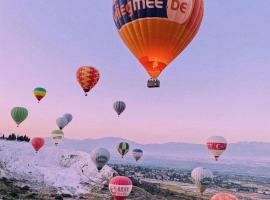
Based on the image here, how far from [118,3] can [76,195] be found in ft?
133

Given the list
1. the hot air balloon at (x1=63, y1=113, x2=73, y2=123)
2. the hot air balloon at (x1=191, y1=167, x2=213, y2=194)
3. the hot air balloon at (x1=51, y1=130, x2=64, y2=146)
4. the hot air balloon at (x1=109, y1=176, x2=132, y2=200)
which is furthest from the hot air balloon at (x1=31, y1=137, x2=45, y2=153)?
the hot air balloon at (x1=109, y1=176, x2=132, y2=200)

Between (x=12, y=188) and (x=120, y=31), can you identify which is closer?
(x=120, y=31)

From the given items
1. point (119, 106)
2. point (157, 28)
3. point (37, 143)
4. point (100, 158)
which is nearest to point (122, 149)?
point (119, 106)

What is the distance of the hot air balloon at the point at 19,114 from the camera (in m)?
64.5

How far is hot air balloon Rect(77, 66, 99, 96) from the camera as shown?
158 ft

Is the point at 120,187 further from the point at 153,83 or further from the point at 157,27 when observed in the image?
the point at 157,27

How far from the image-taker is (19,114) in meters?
64.9

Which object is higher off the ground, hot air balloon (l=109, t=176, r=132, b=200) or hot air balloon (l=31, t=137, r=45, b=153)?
hot air balloon (l=31, t=137, r=45, b=153)

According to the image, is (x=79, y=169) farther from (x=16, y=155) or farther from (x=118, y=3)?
(x=118, y=3)

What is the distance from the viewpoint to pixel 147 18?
941 inches

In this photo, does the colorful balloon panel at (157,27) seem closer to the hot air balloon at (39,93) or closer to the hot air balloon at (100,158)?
the hot air balloon at (100,158)

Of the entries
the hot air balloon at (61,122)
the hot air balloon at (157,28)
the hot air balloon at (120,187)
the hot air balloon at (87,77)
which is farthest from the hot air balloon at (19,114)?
the hot air balloon at (157,28)

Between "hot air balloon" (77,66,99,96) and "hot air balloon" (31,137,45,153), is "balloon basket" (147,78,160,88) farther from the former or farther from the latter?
"hot air balloon" (31,137,45,153)

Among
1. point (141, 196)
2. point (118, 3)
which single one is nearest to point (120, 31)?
point (118, 3)
